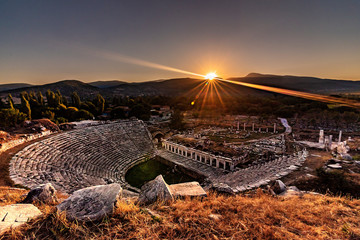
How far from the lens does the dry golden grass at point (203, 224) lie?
3117 mm

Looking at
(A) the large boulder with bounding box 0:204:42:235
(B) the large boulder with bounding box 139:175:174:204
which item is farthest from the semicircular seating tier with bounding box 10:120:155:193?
(B) the large boulder with bounding box 139:175:174:204

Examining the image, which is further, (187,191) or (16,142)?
(16,142)

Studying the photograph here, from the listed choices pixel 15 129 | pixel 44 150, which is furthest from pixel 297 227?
pixel 15 129

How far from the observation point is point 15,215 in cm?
353

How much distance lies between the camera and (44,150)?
17.0 meters

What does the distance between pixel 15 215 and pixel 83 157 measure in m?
17.8

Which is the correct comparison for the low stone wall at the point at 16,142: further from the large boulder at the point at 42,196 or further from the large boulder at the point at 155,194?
the large boulder at the point at 155,194

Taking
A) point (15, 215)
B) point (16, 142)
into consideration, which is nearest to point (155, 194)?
point (15, 215)

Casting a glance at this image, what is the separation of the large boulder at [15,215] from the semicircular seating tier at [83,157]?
8566mm

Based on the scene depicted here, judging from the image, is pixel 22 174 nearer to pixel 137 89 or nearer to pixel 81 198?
pixel 81 198

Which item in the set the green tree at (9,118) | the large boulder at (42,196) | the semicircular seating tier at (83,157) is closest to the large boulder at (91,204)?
the large boulder at (42,196)

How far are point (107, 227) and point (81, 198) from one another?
3.85ft

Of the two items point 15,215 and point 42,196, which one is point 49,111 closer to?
point 42,196

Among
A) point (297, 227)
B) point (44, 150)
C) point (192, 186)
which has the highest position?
point (297, 227)
